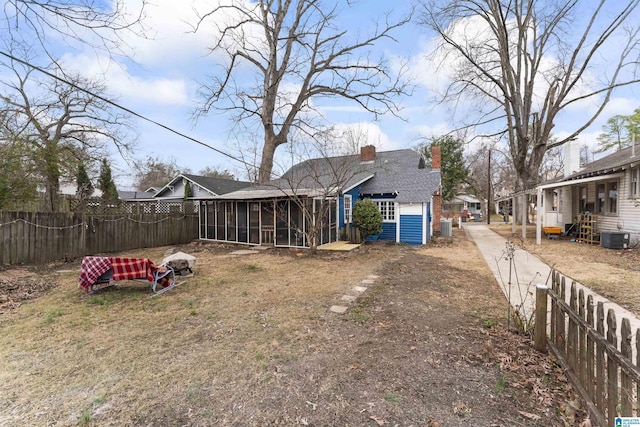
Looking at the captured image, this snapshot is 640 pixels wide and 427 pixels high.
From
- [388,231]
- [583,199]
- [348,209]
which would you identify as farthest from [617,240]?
[348,209]

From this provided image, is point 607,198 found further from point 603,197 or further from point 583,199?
point 583,199

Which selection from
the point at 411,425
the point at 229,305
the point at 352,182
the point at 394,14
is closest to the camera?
the point at 411,425

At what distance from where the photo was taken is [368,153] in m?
18.6

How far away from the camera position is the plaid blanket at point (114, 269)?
19.3ft

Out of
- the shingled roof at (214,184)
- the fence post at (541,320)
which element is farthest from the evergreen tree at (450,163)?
the fence post at (541,320)

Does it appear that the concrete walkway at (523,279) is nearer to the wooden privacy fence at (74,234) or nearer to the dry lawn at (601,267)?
the dry lawn at (601,267)

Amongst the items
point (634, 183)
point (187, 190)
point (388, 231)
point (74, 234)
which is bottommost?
point (388, 231)

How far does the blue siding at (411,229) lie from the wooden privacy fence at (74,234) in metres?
11.0

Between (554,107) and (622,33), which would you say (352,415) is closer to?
(554,107)

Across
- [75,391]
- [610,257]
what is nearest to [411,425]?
[75,391]

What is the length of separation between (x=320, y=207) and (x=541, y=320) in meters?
8.51

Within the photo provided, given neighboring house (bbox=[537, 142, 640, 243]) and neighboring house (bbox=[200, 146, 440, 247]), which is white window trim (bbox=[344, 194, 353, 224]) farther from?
neighboring house (bbox=[537, 142, 640, 243])

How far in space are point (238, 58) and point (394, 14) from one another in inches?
370

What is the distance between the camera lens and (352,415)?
2.53m
